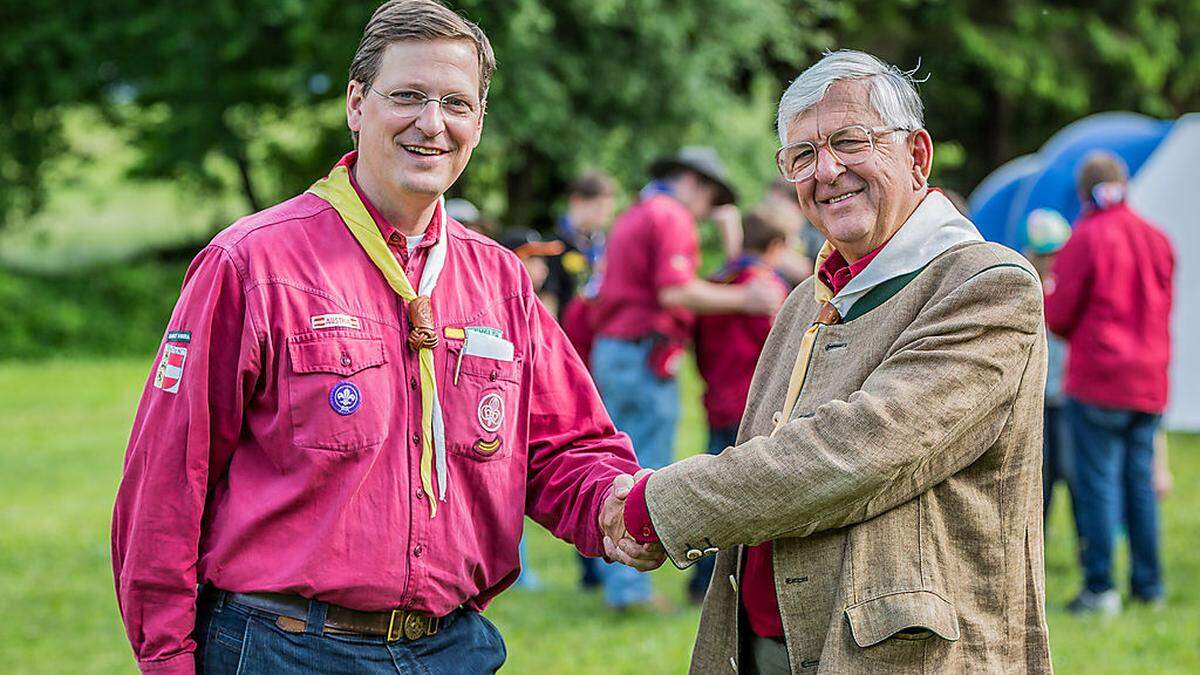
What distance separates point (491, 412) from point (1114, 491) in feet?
16.9

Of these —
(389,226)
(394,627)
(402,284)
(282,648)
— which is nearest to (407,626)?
(394,627)

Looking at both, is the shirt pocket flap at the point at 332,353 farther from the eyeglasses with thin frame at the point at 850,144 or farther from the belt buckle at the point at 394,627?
the eyeglasses with thin frame at the point at 850,144

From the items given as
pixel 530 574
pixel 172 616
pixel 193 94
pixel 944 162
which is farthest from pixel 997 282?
pixel 944 162

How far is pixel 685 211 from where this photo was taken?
748cm

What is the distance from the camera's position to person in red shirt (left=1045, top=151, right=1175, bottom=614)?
23.6 ft

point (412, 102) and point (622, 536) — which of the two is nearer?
point (412, 102)

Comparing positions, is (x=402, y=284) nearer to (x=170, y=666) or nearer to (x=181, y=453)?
(x=181, y=453)

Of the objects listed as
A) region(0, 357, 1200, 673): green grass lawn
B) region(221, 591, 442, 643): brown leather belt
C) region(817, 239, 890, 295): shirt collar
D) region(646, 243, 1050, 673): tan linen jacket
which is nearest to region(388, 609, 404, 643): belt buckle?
region(221, 591, 442, 643): brown leather belt

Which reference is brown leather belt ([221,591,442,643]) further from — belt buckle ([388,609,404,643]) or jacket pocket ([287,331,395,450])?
jacket pocket ([287,331,395,450])

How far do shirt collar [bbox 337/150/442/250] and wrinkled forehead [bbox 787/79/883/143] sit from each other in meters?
0.87

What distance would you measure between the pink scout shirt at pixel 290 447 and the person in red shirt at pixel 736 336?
415cm

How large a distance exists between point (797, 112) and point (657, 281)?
419 centimetres

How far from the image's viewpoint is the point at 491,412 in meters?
3.11

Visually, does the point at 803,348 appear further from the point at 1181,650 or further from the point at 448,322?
the point at 1181,650
